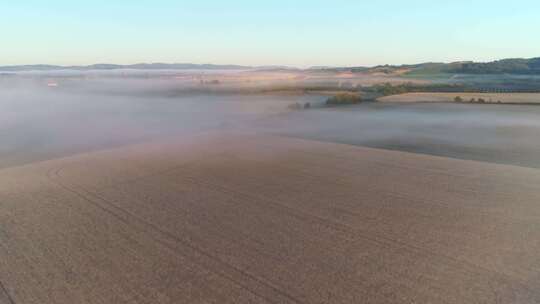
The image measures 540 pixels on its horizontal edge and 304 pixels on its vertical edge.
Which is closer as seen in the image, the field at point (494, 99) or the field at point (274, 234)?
the field at point (274, 234)

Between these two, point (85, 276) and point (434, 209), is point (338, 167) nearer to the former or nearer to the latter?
point (434, 209)

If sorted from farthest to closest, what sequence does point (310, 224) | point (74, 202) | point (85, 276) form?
1. point (74, 202)
2. point (310, 224)
3. point (85, 276)

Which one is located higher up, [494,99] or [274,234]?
[494,99]

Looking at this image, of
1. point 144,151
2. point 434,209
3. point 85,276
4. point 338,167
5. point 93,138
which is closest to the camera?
point 85,276

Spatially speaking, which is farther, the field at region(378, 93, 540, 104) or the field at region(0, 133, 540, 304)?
the field at region(378, 93, 540, 104)

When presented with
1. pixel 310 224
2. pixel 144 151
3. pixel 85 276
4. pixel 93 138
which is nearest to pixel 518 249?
pixel 310 224

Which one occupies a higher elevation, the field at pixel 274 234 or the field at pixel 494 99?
the field at pixel 494 99

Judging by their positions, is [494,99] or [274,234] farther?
[494,99]

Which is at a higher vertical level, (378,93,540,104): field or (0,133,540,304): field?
(378,93,540,104): field
